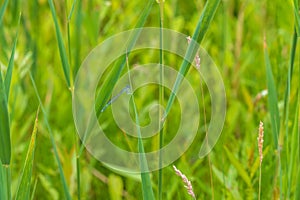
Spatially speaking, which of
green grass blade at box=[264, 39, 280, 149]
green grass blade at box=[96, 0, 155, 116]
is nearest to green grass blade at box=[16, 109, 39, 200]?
green grass blade at box=[96, 0, 155, 116]

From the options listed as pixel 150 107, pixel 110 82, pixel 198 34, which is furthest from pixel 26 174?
pixel 150 107

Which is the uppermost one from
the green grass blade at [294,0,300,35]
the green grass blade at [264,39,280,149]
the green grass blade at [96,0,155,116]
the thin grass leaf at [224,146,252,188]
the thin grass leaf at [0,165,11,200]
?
the green grass blade at [294,0,300,35]

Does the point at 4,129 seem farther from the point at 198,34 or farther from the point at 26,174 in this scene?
the point at 198,34

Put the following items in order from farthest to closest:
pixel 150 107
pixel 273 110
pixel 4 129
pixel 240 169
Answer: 1. pixel 150 107
2. pixel 240 169
3. pixel 273 110
4. pixel 4 129

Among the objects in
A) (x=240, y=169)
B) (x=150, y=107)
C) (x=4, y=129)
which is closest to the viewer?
(x=4, y=129)

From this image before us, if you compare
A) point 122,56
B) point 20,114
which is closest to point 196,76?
point 20,114

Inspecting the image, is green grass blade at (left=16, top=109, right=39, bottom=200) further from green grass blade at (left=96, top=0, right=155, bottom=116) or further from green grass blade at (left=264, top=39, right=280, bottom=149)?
green grass blade at (left=264, top=39, right=280, bottom=149)

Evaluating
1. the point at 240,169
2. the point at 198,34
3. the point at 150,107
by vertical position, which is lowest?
the point at 240,169

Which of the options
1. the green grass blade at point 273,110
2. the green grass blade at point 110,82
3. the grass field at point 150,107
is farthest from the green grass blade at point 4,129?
the green grass blade at point 273,110
